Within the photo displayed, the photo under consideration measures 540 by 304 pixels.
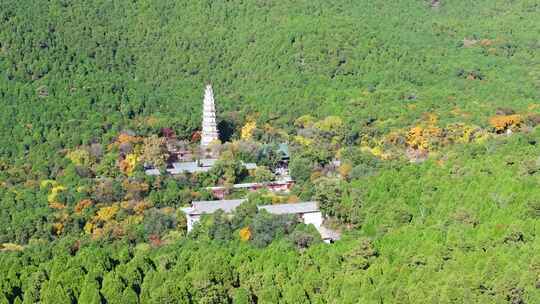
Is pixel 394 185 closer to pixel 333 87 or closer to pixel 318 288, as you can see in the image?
pixel 318 288

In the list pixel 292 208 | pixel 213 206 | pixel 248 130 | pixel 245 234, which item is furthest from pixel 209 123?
pixel 245 234

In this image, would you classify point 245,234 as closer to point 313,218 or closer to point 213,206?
point 313,218

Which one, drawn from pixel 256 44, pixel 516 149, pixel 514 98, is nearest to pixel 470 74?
pixel 514 98

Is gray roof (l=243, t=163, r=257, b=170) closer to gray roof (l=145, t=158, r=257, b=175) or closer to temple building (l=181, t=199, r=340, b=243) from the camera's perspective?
gray roof (l=145, t=158, r=257, b=175)

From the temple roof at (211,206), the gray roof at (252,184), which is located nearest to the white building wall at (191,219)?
the temple roof at (211,206)

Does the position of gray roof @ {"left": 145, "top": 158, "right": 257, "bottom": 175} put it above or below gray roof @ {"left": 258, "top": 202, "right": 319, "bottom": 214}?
below

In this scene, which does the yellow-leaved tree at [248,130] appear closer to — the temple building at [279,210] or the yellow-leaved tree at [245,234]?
the temple building at [279,210]

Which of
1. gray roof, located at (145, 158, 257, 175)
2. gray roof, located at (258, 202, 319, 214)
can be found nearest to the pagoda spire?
gray roof, located at (145, 158, 257, 175)
